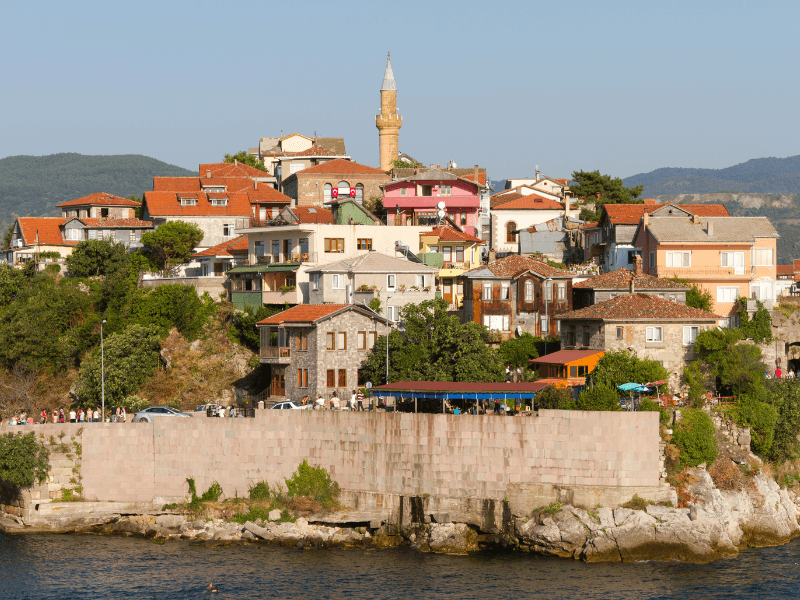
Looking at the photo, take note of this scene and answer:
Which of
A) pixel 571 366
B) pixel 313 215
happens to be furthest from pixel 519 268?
pixel 313 215

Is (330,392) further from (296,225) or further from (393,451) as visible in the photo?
(296,225)

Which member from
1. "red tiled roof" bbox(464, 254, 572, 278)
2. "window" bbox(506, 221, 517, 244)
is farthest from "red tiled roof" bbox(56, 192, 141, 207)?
"red tiled roof" bbox(464, 254, 572, 278)

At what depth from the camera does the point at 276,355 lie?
62188 mm

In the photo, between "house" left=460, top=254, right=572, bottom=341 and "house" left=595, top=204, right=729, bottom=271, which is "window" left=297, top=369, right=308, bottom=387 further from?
"house" left=595, top=204, right=729, bottom=271

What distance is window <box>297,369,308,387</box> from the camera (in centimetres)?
6084

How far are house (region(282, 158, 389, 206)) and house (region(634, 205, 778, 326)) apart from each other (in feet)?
94.8

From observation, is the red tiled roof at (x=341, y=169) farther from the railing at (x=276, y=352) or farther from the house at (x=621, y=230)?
the railing at (x=276, y=352)

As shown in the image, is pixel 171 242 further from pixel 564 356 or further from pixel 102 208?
pixel 564 356

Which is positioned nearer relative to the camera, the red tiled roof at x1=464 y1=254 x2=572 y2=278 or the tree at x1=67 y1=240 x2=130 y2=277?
the red tiled roof at x1=464 y1=254 x2=572 y2=278

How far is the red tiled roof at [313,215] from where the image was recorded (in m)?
74.2

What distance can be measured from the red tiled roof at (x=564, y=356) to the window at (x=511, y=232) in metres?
36.8

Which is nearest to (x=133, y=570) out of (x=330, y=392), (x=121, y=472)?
(x=121, y=472)

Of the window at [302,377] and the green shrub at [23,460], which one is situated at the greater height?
the window at [302,377]

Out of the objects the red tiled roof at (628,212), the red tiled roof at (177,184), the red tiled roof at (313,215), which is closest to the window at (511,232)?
the red tiled roof at (628,212)
